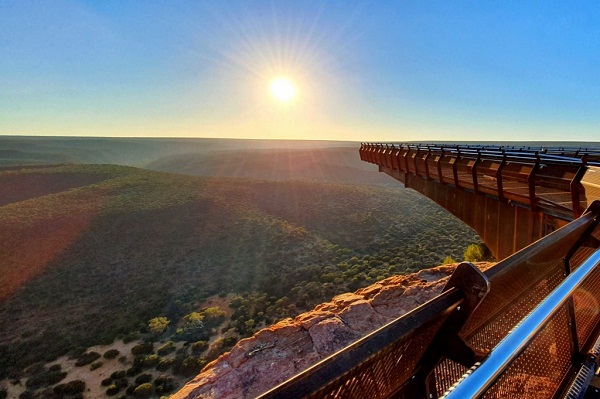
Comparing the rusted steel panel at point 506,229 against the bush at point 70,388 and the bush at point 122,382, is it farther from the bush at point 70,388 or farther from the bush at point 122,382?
the bush at point 70,388

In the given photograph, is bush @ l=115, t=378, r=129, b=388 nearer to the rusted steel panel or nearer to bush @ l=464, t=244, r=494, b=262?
bush @ l=464, t=244, r=494, b=262

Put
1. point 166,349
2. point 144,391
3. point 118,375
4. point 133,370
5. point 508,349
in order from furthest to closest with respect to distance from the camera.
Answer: point 166,349 < point 133,370 < point 118,375 < point 144,391 < point 508,349

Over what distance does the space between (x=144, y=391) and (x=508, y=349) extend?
25622 millimetres

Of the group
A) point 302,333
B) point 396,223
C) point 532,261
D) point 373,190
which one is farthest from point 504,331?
point 373,190

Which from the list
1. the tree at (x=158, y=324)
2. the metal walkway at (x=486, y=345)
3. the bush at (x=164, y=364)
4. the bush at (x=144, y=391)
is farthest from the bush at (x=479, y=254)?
the tree at (x=158, y=324)

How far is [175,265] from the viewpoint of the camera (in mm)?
44594

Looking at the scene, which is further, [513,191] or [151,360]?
[151,360]

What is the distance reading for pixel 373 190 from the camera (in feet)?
293

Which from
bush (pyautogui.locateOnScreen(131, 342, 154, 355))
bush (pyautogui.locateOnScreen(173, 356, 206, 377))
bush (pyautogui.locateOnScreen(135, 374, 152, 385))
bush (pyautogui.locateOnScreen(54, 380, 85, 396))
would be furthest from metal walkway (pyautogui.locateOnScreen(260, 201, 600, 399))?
bush (pyautogui.locateOnScreen(131, 342, 154, 355))

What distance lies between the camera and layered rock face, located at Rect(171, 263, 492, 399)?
24.2ft

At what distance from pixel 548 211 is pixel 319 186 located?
83.7 meters

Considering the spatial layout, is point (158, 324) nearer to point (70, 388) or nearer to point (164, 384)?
point (70, 388)

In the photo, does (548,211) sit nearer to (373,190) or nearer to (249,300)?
(249,300)

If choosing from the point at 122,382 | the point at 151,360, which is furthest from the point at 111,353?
the point at 122,382
